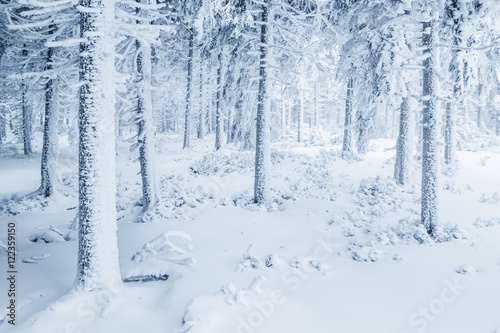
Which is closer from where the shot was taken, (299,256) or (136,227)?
(299,256)

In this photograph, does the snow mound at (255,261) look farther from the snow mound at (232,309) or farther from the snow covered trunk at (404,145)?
the snow covered trunk at (404,145)

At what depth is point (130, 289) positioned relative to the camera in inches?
232

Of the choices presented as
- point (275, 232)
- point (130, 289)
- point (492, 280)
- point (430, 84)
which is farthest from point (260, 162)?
point (492, 280)

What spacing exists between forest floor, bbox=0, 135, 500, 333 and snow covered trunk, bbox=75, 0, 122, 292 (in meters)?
0.55

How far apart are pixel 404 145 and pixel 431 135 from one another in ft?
14.8

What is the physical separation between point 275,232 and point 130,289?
13.4 ft

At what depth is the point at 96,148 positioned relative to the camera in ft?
17.7

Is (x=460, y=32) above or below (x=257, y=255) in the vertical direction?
above

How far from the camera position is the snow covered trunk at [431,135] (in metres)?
8.02

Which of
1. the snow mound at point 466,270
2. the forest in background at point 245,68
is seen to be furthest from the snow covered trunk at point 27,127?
the snow mound at point 466,270

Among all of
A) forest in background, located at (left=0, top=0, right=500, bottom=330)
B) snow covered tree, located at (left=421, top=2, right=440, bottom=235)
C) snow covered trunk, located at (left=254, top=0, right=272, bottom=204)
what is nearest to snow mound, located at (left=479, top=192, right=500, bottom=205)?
forest in background, located at (left=0, top=0, right=500, bottom=330)

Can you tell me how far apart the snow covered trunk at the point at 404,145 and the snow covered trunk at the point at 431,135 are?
4144mm

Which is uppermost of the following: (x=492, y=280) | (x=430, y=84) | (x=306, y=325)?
(x=430, y=84)

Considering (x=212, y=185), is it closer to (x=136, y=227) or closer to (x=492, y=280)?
(x=136, y=227)
